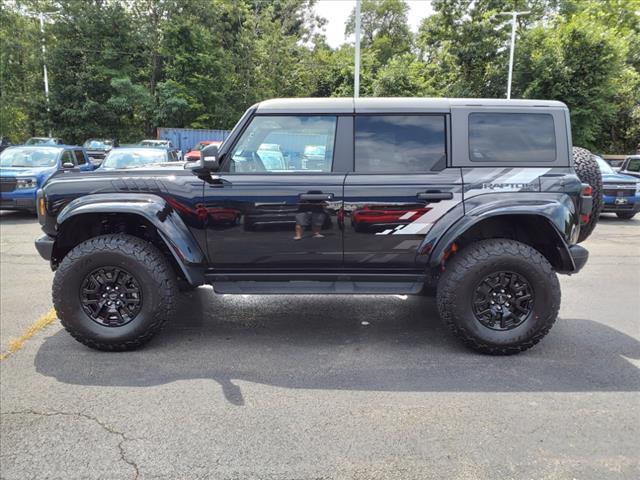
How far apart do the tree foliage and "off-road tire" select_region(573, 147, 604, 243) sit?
839 inches

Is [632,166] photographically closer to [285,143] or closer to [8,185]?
[285,143]

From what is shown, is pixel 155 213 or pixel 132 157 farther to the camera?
pixel 132 157

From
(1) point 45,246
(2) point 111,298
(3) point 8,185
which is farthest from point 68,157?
(2) point 111,298

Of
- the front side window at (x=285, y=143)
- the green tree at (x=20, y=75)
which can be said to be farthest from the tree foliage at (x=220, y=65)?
the front side window at (x=285, y=143)

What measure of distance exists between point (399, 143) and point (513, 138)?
3.00ft

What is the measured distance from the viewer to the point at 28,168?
11078 millimetres

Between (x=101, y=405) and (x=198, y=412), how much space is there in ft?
2.13

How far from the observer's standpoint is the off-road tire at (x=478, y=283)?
12.4 feet

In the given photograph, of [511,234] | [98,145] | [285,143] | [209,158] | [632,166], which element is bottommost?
[511,234]

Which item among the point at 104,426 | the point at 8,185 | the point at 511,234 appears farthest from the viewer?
the point at 8,185

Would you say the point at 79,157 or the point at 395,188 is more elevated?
the point at 79,157

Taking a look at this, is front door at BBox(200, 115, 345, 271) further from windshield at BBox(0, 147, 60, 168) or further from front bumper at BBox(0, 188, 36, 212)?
windshield at BBox(0, 147, 60, 168)

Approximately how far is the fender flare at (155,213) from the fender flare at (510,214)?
1939mm

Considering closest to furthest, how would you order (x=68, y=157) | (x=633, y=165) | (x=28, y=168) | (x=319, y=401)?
(x=319, y=401), (x=28, y=168), (x=68, y=157), (x=633, y=165)
